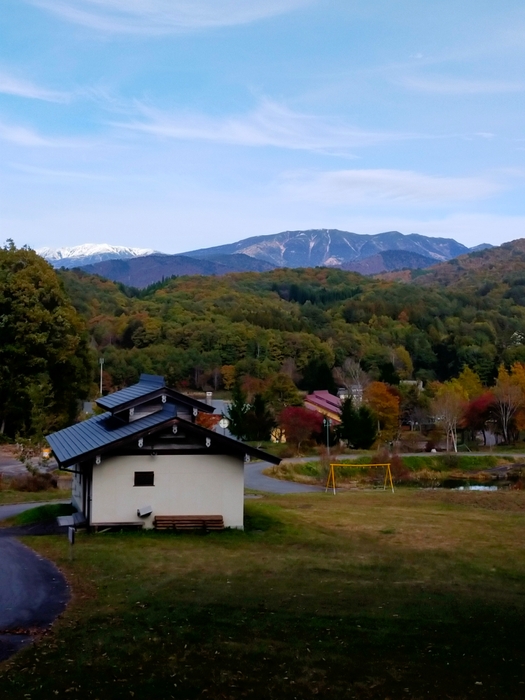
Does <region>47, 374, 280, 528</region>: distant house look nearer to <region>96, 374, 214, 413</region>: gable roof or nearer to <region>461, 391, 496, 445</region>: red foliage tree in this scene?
<region>96, 374, 214, 413</region>: gable roof

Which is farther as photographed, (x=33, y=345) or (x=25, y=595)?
(x=33, y=345)

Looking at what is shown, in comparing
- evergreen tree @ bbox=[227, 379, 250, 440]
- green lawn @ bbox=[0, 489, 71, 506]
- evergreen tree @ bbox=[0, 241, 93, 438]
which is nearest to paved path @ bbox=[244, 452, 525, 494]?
evergreen tree @ bbox=[227, 379, 250, 440]

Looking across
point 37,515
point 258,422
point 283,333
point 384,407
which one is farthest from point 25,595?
point 283,333

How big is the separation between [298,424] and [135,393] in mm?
30928

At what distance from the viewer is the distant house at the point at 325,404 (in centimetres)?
6286

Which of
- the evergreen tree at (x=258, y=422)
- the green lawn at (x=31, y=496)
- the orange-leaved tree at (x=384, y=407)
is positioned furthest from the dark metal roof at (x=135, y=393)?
the orange-leaved tree at (x=384, y=407)

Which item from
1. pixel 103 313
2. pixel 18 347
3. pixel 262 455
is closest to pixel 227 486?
pixel 262 455

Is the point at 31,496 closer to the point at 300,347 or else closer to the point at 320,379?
the point at 320,379

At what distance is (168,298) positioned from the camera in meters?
113

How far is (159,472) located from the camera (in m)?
17.7

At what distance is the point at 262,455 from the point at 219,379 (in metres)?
60.9

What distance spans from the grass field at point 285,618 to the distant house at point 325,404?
144 feet

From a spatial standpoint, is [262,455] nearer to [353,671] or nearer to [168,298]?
[353,671]

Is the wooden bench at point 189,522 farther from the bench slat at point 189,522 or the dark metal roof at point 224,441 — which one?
the dark metal roof at point 224,441
